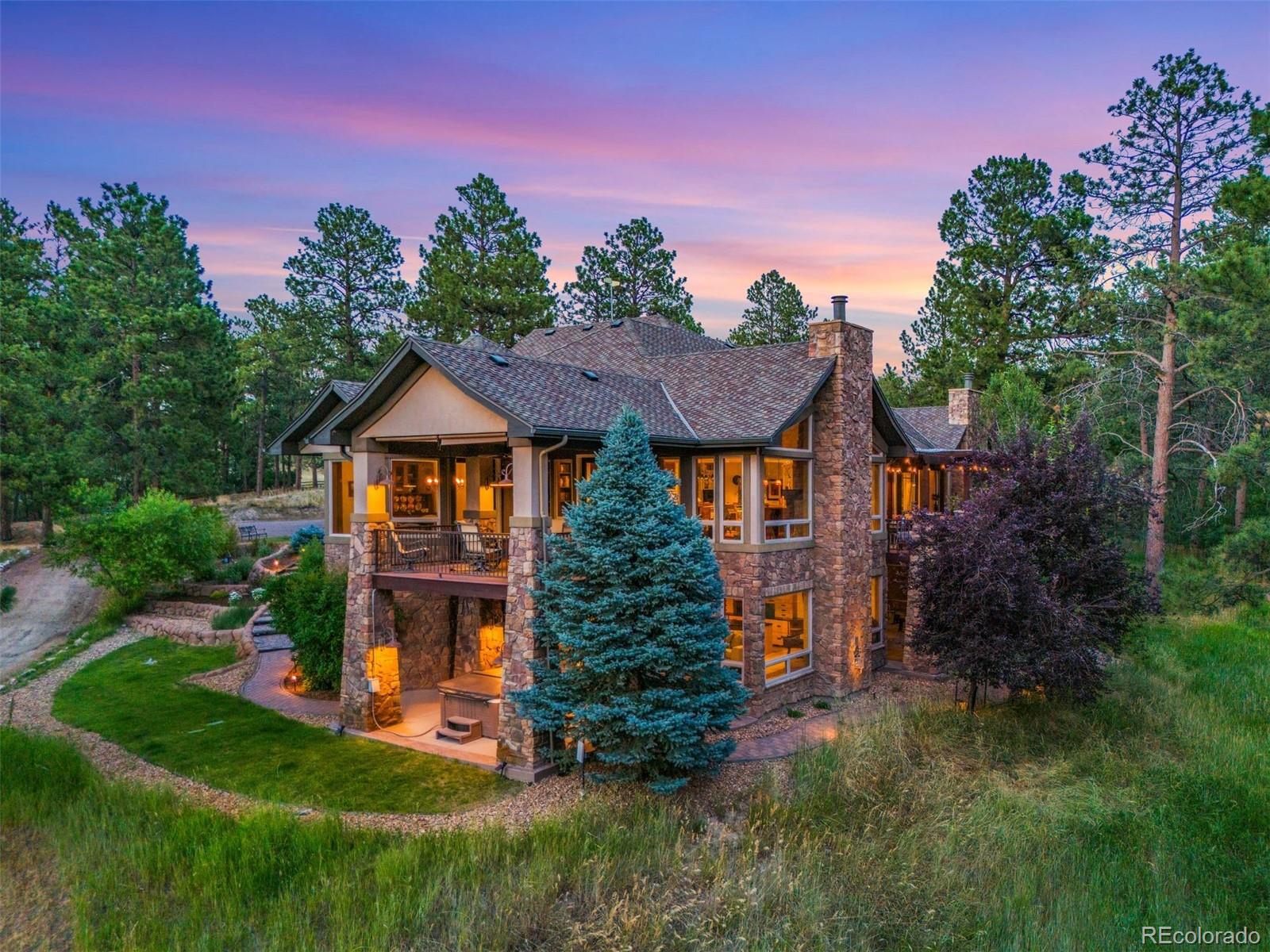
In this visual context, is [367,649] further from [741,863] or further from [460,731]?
[741,863]

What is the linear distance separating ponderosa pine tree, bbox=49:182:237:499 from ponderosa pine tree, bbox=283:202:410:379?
4.46m

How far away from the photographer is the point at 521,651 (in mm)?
10797

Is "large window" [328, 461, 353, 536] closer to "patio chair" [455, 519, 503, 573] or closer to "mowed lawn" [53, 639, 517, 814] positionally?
"mowed lawn" [53, 639, 517, 814]

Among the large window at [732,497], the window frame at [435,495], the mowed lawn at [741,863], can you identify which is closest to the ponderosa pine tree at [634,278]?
the window frame at [435,495]

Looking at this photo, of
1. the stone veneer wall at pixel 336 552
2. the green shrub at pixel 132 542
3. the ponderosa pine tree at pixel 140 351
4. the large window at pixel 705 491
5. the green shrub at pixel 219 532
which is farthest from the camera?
the ponderosa pine tree at pixel 140 351

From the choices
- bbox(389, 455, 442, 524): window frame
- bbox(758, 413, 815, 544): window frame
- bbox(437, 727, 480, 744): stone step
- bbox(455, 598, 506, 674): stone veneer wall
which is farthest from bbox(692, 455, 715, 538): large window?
bbox(437, 727, 480, 744): stone step

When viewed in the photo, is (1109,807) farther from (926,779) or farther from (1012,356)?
(1012,356)

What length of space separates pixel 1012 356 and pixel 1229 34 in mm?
17466

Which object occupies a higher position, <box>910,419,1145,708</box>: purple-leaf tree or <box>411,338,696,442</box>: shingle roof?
<box>411,338,696,442</box>: shingle roof

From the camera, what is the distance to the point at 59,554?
21.8m

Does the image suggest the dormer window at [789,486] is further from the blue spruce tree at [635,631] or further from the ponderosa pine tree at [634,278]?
the ponderosa pine tree at [634,278]

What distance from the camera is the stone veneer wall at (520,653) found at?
10711 mm

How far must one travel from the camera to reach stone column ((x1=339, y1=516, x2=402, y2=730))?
42.0 feet

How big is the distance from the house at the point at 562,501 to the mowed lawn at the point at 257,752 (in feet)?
2.88
